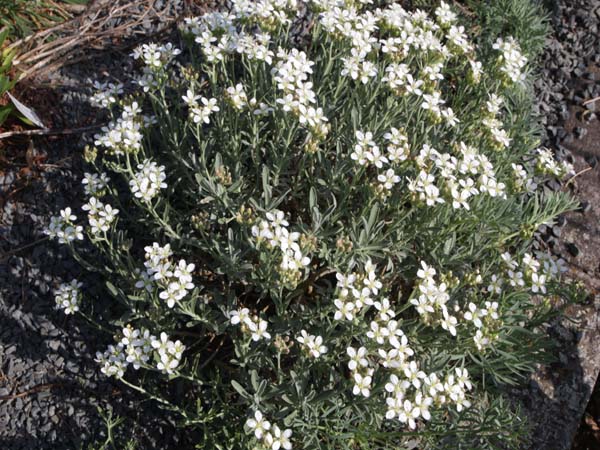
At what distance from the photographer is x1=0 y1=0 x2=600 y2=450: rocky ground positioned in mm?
3469

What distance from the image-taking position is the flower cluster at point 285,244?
2.80 metres

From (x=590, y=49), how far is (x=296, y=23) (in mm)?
2572

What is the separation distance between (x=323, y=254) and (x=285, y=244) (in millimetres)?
354

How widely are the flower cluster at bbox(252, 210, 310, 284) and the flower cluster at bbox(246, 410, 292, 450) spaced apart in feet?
1.91

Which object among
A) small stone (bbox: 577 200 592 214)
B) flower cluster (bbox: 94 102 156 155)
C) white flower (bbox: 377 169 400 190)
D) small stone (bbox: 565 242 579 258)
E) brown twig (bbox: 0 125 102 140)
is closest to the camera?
white flower (bbox: 377 169 400 190)

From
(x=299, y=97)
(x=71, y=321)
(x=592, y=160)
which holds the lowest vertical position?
(x=592, y=160)

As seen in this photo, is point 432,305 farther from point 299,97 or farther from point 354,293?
point 299,97

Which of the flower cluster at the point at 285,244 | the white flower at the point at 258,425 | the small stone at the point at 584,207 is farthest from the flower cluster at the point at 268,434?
the small stone at the point at 584,207

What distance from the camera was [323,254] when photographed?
314 centimetres

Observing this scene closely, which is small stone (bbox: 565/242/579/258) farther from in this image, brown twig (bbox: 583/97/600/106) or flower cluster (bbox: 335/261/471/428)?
flower cluster (bbox: 335/261/471/428)

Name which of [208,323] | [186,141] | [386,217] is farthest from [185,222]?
[386,217]

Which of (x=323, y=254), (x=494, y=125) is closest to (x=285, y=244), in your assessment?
(x=323, y=254)

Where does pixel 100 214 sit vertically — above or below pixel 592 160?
above

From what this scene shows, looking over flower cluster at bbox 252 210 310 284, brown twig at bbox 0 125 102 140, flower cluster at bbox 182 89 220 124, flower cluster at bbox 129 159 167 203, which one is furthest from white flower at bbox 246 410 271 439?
brown twig at bbox 0 125 102 140
